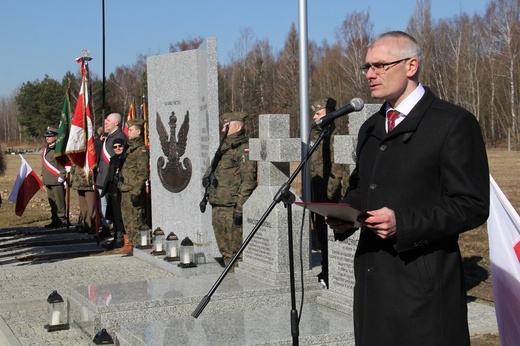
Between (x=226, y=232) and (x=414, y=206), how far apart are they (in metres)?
6.62

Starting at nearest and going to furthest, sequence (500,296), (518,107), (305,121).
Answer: (500,296) < (305,121) < (518,107)

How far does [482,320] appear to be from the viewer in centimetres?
733

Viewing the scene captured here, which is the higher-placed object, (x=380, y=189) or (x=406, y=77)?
(x=406, y=77)

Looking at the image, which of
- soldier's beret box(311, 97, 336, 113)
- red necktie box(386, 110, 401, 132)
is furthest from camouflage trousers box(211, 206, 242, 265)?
red necktie box(386, 110, 401, 132)

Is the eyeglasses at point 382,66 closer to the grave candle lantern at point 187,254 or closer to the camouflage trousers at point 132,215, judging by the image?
the grave candle lantern at point 187,254

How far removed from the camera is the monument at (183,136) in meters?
10.5

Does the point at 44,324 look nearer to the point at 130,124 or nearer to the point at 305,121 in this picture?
the point at 305,121

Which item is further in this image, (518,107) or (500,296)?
(518,107)

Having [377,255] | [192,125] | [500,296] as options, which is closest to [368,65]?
[377,255]

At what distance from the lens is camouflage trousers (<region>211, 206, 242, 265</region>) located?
9.64 meters

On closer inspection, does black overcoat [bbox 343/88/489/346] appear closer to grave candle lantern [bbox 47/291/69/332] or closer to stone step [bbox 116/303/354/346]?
stone step [bbox 116/303/354/346]

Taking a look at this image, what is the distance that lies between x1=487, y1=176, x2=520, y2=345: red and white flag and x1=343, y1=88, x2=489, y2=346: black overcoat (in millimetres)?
996

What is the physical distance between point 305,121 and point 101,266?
13.6 ft

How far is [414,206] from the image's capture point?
3230 mm
